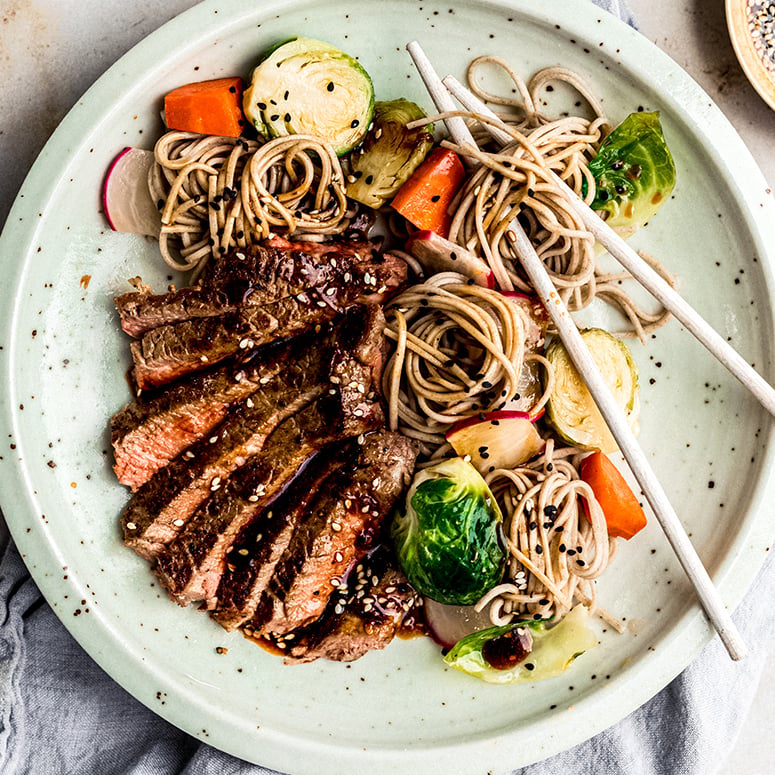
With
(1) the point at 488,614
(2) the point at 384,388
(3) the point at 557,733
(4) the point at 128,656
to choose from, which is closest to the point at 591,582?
(1) the point at 488,614

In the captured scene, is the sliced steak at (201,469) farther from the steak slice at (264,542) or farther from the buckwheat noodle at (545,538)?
the buckwheat noodle at (545,538)

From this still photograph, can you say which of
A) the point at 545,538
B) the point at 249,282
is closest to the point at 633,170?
the point at 545,538

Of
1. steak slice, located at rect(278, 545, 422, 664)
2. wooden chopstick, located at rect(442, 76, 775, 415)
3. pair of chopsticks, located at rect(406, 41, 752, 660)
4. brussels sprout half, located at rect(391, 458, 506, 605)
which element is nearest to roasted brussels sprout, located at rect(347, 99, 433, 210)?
pair of chopsticks, located at rect(406, 41, 752, 660)

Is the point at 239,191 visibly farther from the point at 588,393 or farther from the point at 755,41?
the point at 755,41

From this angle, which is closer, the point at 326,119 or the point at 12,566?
the point at 326,119

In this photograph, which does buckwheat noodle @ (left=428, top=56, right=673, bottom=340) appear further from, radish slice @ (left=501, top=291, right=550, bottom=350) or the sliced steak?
the sliced steak

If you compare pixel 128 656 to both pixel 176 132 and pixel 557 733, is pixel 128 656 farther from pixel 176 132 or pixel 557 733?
pixel 176 132

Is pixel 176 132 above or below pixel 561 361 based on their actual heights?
above
